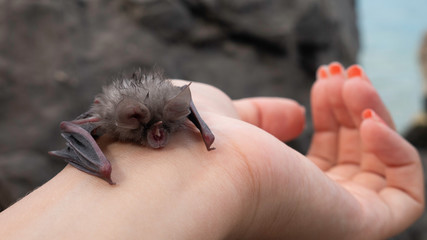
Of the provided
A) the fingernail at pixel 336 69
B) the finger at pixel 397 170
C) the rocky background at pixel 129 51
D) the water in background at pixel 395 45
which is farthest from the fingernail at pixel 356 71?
the water in background at pixel 395 45

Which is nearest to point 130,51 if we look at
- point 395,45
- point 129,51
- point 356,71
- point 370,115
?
point 129,51

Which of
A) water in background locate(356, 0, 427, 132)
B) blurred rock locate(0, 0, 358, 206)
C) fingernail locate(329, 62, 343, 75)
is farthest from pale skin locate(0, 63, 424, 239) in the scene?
water in background locate(356, 0, 427, 132)

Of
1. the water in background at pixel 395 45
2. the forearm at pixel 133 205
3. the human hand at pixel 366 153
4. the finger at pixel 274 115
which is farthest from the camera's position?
the water in background at pixel 395 45

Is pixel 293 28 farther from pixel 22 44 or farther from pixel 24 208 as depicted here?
pixel 24 208

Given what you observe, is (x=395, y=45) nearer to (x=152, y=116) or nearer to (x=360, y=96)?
(x=360, y=96)

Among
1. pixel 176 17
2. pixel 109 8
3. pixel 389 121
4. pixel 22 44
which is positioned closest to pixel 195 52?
pixel 176 17

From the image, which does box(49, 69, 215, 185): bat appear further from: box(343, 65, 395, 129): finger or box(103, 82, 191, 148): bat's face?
box(343, 65, 395, 129): finger

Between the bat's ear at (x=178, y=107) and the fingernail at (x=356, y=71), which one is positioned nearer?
the bat's ear at (x=178, y=107)

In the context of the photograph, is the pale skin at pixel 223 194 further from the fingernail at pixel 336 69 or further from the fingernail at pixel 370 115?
the fingernail at pixel 336 69
